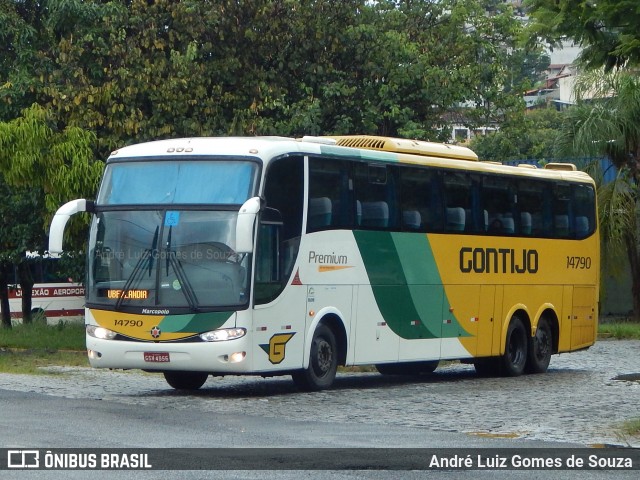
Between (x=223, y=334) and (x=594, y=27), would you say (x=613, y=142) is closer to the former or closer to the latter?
(x=223, y=334)

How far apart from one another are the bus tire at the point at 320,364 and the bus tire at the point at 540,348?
234 inches

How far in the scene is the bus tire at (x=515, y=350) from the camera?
22.6 meters

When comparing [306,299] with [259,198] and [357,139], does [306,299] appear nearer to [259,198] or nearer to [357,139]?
[259,198]

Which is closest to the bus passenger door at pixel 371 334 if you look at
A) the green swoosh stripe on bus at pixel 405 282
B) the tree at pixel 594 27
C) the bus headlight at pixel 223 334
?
the green swoosh stripe on bus at pixel 405 282

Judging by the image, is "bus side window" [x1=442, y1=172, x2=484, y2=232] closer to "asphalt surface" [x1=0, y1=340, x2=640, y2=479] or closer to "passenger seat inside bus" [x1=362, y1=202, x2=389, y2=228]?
"passenger seat inside bus" [x1=362, y1=202, x2=389, y2=228]

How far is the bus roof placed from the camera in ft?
56.5

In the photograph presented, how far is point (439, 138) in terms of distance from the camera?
32.4 metres

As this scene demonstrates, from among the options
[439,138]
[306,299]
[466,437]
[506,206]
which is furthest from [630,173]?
[466,437]

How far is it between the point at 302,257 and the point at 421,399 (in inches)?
95.2

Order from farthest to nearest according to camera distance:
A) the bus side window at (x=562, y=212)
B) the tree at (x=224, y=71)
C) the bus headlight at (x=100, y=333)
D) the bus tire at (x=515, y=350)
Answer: the tree at (x=224, y=71) → the bus side window at (x=562, y=212) → the bus tire at (x=515, y=350) → the bus headlight at (x=100, y=333)

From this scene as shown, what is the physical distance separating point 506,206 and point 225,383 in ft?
18.6

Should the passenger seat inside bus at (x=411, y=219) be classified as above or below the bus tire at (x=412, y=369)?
above

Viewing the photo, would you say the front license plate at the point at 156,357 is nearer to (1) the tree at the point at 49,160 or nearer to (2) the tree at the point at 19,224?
(1) the tree at the point at 49,160

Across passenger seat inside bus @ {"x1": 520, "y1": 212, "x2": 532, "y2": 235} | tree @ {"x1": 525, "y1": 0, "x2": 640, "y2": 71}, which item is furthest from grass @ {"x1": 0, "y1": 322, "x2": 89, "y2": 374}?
tree @ {"x1": 525, "y1": 0, "x2": 640, "y2": 71}
